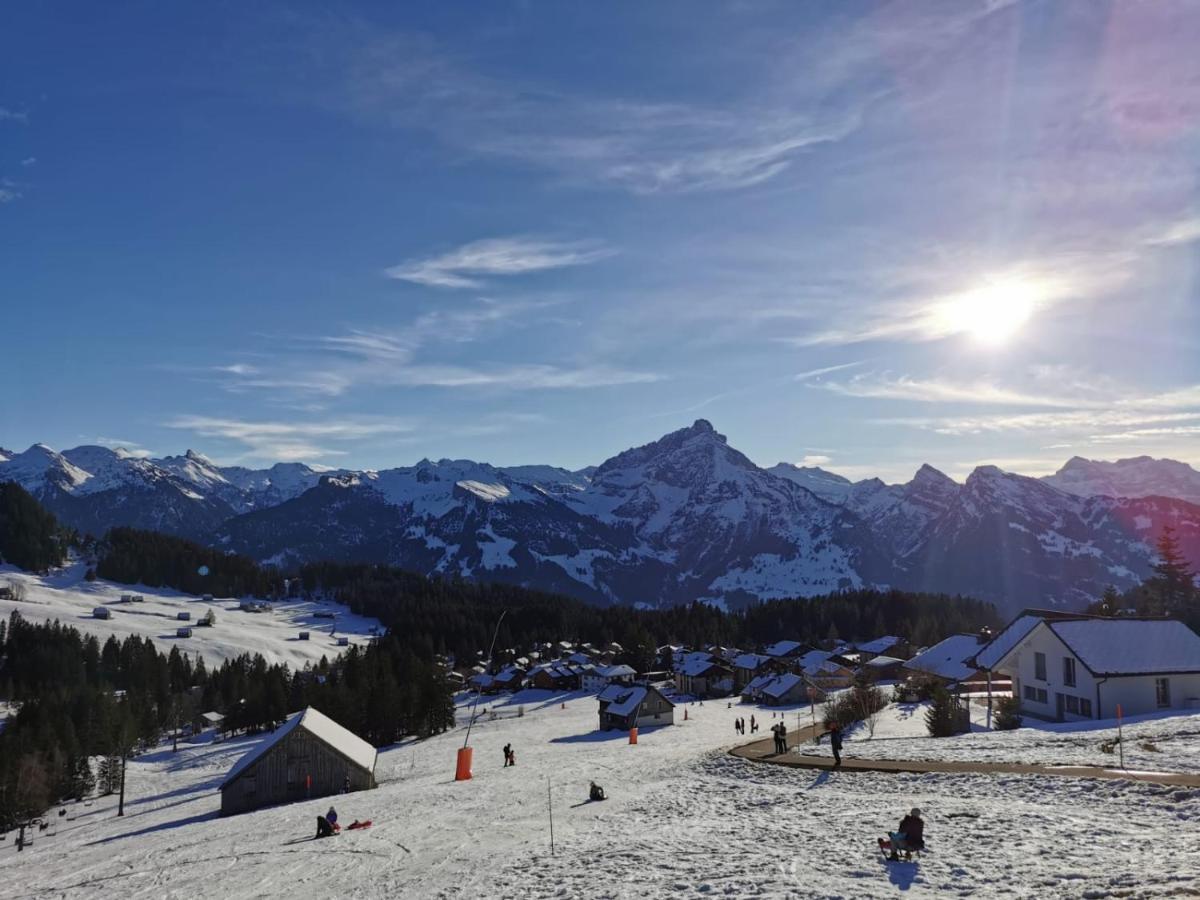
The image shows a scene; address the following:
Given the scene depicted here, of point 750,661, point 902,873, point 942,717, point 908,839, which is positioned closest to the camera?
point 902,873

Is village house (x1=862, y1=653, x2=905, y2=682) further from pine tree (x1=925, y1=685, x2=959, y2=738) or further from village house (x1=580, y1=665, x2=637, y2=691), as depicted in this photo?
pine tree (x1=925, y1=685, x2=959, y2=738)

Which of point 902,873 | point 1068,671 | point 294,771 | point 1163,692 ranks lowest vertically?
point 294,771

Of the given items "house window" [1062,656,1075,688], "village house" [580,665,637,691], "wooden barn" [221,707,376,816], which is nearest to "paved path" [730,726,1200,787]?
"house window" [1062,656,1075,688]

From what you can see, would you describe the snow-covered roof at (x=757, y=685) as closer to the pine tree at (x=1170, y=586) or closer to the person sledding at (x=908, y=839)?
the pine tree at (x=1170, y=586)

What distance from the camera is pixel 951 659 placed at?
89812 millimetres

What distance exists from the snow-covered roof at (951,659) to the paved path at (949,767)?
51.2 metres

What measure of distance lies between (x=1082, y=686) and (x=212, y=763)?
88.5 metres

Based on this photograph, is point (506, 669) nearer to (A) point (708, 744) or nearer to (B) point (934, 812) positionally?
(A) point (708, 744)

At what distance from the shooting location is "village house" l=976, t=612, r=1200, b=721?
46.2m

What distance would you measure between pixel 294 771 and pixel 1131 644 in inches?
2136

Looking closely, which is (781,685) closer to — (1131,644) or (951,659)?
(951,659)

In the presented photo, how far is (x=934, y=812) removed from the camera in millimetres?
22109

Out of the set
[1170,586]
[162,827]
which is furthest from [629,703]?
[1170,586]

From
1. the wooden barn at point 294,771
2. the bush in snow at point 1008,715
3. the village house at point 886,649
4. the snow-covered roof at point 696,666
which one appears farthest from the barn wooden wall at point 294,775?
the village house at point 886,649
